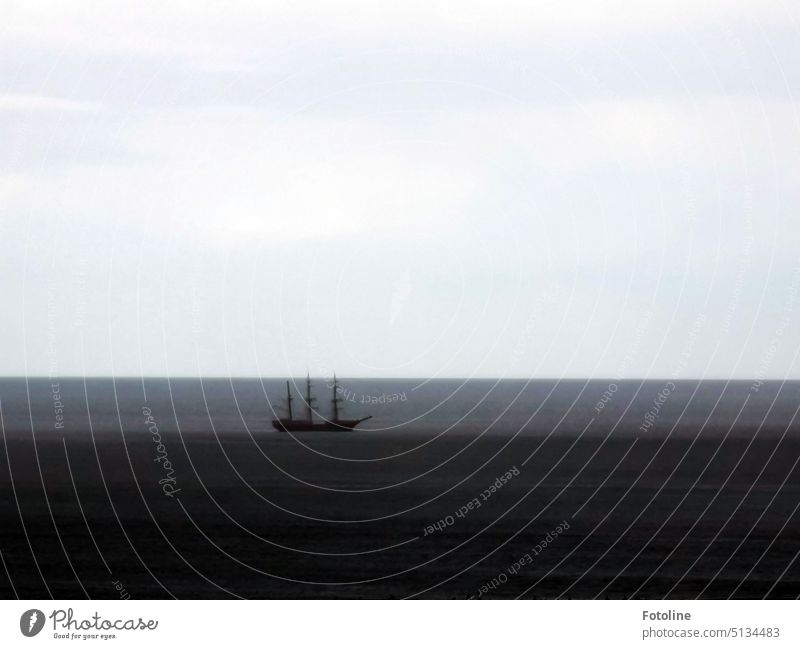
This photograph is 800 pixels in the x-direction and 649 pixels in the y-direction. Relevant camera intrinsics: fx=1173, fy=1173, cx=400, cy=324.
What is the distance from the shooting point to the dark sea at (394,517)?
66.9 ft

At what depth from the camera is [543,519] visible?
29578 millimetres

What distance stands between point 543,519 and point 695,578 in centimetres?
848

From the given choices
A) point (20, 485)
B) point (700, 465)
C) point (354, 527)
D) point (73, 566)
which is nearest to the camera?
point (73, 566)
